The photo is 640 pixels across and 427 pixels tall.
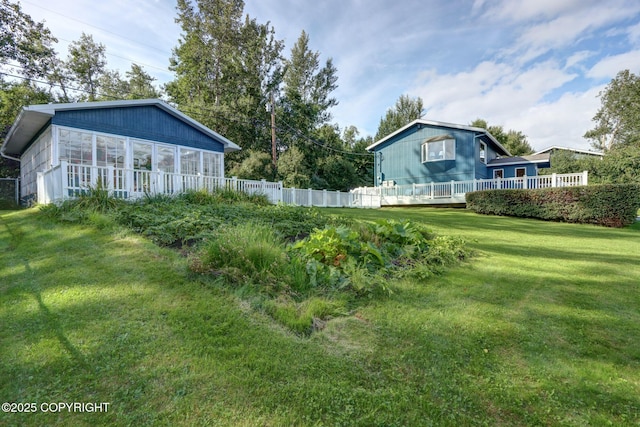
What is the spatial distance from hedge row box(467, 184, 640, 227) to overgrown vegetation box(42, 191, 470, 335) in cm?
786

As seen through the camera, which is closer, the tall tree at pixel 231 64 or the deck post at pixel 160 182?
the deck post at pixel 160 182

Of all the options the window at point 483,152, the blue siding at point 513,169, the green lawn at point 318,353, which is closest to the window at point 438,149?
the window at point 483,152

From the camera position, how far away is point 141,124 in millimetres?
11258

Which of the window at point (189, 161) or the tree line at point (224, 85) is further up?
the tree line at point (224, 85)

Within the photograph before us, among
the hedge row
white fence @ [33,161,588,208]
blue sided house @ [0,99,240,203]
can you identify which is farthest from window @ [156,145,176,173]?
the hedge row

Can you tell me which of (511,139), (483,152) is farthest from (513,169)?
(511,139)

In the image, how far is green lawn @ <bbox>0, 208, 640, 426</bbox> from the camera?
59.0 inches

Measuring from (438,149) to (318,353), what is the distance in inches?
737

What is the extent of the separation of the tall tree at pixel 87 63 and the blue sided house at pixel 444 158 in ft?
90.2

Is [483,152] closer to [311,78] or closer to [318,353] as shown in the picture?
[311,78]

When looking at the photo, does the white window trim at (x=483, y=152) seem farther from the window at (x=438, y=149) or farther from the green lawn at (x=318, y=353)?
the green lawn at (x=318, y=353)

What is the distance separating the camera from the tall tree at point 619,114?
2845 cm

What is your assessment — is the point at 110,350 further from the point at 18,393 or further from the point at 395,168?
the point at 395,168

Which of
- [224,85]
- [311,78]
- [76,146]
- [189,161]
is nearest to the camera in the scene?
[76,146]
